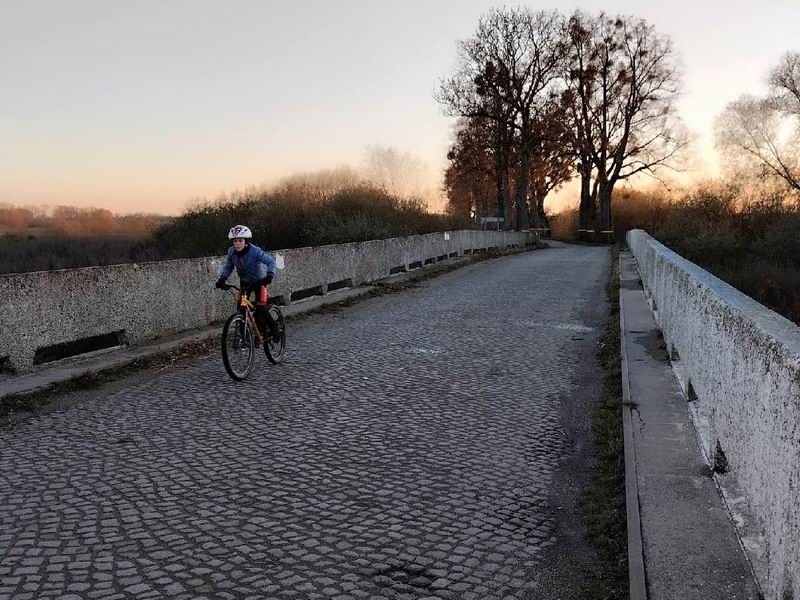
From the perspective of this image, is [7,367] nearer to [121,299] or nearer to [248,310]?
[121,299]

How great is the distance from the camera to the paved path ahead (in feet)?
12.0

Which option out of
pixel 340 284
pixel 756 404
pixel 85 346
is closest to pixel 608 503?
pixel 756 404

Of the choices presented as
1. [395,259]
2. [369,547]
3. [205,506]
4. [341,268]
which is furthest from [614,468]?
[395,259]

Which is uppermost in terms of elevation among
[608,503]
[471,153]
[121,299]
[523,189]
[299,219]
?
[471,153]

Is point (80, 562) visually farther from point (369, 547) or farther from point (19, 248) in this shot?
point (19, 248)

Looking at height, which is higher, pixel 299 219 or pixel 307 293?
pixel 299 219

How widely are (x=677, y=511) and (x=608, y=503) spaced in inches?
19.2

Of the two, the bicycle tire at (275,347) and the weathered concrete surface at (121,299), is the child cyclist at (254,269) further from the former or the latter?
the weathered concrete surface at (121,299)

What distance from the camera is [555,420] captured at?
6.59m

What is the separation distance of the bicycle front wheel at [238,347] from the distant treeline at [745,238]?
1202 centimetres

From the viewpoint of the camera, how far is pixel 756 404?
3637 mm

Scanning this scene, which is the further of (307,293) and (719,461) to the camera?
(307,293)

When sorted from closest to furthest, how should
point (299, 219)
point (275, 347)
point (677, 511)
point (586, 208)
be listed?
point (677, 511) → point (275, 347) → point (299, 219) → point (586, 208)

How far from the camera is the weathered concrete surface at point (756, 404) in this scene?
9.72 ft
